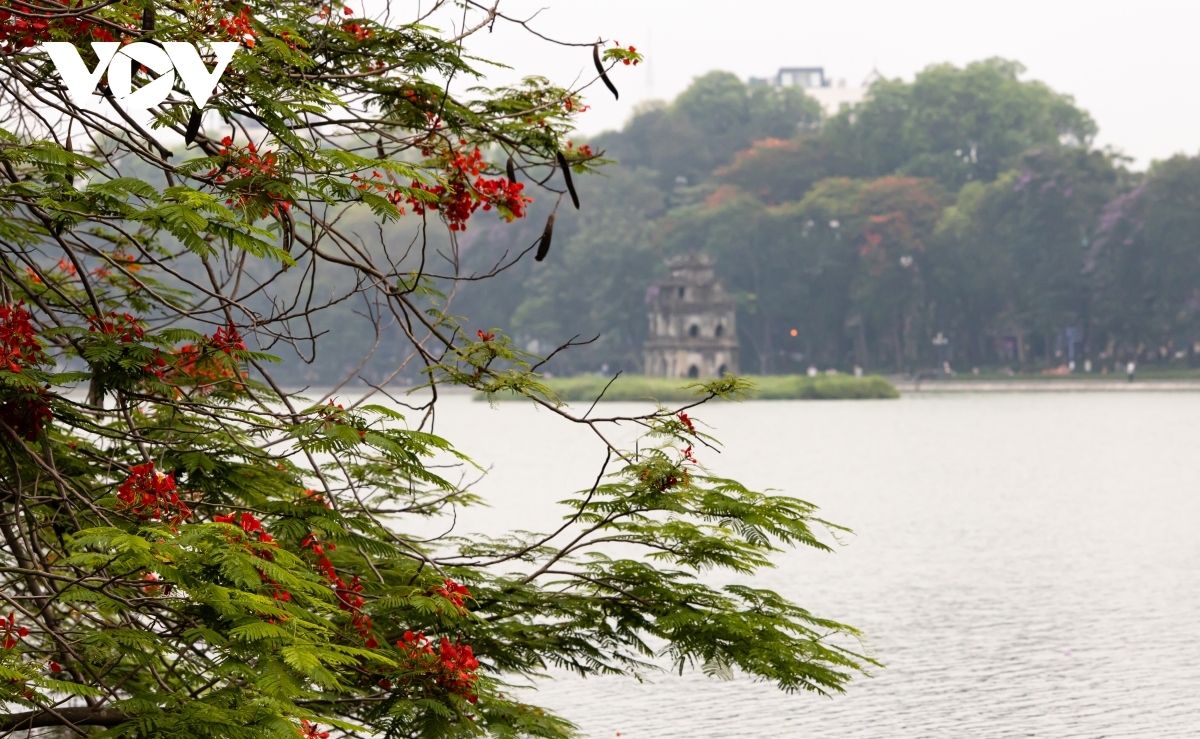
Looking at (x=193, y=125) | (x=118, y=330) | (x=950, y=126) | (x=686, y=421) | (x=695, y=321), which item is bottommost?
(x=686, y=421)

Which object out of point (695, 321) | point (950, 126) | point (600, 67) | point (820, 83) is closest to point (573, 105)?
point (600, 67)

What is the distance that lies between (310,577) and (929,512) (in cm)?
2034

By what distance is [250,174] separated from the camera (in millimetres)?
4672

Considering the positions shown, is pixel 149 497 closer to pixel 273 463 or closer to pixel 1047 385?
pixel 273 463

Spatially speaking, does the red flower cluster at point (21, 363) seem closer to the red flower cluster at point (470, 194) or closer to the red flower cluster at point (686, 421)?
the red flower cluster at point (470, 194)

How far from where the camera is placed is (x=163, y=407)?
621 cm

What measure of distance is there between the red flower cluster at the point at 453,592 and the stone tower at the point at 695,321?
55170mm

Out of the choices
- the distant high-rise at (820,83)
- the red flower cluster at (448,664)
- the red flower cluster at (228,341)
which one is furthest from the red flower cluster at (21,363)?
the distant high-rise at (820,83)

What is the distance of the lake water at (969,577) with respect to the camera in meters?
11.3

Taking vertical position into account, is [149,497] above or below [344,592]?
above

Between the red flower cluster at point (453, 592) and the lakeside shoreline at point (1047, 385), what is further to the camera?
the lakeside shoreline at point (1047, 385)

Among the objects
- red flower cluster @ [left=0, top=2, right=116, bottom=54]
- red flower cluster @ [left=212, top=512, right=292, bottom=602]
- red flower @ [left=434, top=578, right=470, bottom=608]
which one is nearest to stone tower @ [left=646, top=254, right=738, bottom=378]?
red flower @ [left=434, top=578, right=470, bottom=608]

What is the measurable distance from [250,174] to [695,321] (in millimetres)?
56241

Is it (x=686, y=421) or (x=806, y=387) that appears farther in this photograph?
(x=806, y=387)
